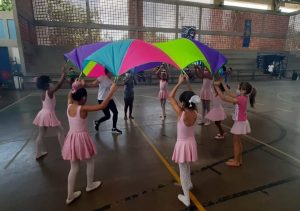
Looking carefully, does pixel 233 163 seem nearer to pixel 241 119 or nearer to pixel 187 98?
pixel 241 119

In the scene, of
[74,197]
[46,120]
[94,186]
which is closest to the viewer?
[74,197]

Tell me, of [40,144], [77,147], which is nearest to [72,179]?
[77,147]

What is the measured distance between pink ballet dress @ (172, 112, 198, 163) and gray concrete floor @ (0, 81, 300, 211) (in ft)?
2.37

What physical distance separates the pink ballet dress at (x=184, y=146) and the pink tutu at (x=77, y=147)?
1.24 metres

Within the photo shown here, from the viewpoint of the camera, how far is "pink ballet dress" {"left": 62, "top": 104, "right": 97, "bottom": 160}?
2.79 metres

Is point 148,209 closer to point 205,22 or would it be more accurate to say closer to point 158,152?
point 158,152

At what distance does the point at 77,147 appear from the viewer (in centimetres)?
280

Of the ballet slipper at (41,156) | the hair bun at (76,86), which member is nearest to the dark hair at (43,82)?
the hair bun at (76,86)

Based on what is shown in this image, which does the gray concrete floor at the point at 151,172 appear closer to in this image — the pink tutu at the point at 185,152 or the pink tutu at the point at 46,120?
the pink tutu at the point at 185,152

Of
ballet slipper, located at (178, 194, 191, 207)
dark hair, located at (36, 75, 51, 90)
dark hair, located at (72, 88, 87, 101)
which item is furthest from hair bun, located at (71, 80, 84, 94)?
ballet slipper, located at (178, 194, 191, 207)

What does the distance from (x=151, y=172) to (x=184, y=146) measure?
131 cm

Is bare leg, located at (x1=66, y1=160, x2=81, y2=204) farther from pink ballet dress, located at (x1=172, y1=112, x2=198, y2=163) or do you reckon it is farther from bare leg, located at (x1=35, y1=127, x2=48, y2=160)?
bare leg, located at (x1=35, y1=127, x2=48, y2=160)

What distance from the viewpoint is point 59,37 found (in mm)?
16656

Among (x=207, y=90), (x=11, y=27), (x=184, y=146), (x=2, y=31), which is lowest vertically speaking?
(x=184, y=146)
